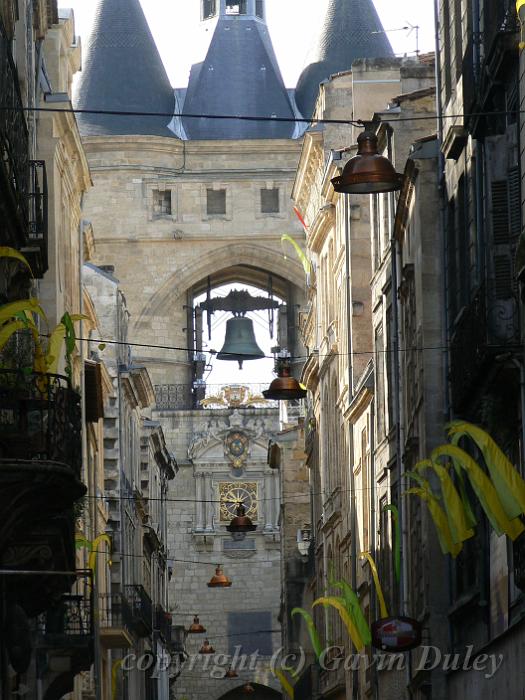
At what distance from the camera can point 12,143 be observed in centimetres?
2259

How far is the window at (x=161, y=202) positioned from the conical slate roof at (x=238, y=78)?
21.3 ft

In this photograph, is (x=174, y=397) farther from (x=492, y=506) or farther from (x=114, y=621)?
(x=492, y=506)

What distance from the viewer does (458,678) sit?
2730 cm

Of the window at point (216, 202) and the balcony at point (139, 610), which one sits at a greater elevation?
the window at point (216, 202)

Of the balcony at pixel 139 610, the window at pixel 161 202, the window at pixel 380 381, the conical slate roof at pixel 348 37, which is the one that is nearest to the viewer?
the window at pixel 380 381

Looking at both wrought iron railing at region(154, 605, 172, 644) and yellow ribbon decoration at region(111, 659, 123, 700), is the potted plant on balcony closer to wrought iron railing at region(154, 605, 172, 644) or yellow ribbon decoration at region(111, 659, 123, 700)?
yellow ribbon decoration at region(111, 659, 123, 700)

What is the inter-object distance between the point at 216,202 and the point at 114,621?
32375 mm

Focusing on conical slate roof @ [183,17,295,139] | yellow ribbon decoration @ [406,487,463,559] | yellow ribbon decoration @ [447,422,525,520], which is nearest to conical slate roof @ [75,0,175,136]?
conical slate roof @ [183,17,295,139]

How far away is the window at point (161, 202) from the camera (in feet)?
247

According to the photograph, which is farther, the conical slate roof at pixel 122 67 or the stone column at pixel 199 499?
the stone column at pixel 199 499

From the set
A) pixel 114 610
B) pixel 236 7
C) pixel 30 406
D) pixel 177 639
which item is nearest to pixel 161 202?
pixel 236 7

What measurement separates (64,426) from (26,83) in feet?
32.6

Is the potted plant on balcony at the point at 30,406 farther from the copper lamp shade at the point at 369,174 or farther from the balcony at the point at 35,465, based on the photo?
the copper lamp shade at the point at 369,174

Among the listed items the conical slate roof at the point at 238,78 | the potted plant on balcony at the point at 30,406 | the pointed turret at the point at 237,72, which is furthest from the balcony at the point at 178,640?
the potted plant on balcony at the point at 30,406
